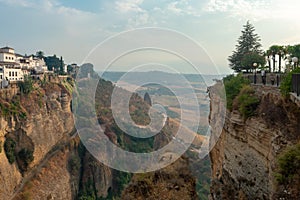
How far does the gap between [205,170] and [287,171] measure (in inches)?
748

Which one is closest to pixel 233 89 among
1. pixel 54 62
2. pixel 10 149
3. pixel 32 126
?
pixel 10 149

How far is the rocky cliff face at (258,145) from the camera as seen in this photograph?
689 cm

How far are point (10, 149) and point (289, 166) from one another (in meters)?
29.4

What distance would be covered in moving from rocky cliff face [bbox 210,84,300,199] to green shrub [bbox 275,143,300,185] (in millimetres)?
212

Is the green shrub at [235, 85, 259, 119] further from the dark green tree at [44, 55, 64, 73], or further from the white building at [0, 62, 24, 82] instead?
the dark green tree at [44, 55, 64, 73]

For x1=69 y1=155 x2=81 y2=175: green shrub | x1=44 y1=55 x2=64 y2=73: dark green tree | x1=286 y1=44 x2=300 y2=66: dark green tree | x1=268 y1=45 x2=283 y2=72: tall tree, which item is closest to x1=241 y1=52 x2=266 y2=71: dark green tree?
x1=268 y1=45 x2=283 y2=72: tall tree

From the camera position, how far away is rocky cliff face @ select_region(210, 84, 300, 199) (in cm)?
689

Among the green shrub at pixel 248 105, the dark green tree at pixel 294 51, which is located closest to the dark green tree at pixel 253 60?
the dark green tree at pixel 294 51

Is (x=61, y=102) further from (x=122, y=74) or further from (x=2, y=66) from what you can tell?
(x=122, y=74)

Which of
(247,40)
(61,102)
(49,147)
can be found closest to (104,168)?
(49,147)

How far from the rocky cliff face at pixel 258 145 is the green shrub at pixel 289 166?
0.21 m

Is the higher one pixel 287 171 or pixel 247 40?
pixel 247 40

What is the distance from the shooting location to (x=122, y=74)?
10195 mm

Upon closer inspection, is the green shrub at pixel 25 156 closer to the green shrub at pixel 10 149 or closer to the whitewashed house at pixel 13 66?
the green shrub at pixel 10 149
